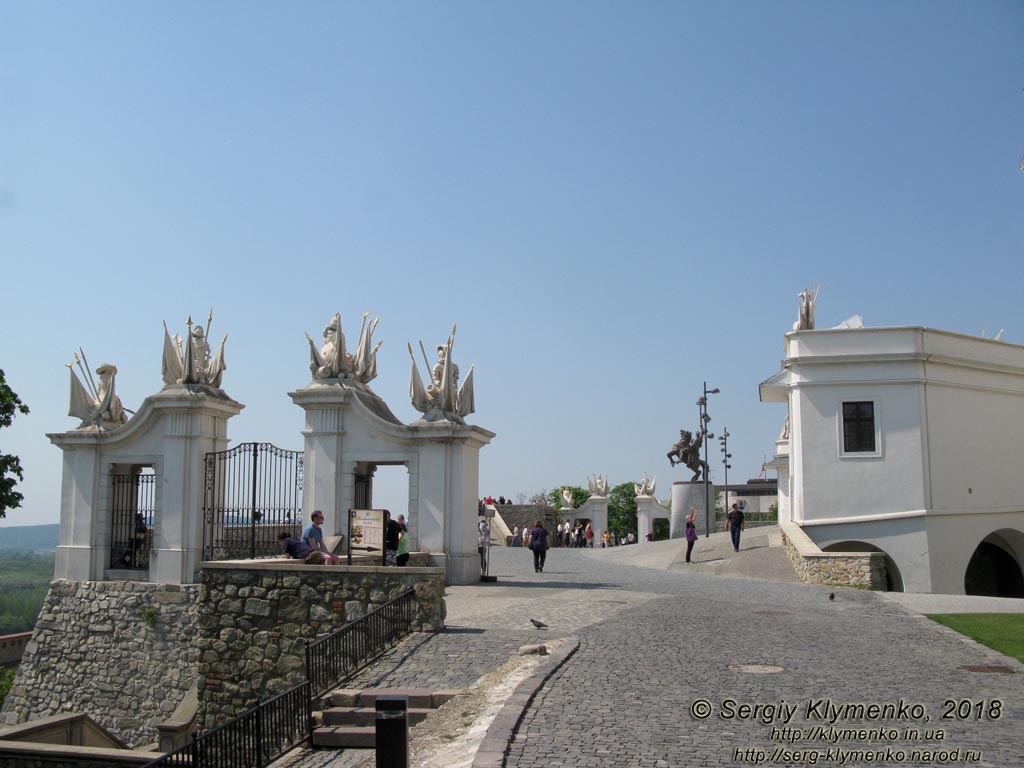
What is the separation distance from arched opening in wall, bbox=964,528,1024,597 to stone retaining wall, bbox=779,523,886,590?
34.8 feet

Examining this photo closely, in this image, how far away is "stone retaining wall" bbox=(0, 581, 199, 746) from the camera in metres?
19.8

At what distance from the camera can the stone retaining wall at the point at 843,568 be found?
23.4 m

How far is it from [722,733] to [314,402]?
15.3 m

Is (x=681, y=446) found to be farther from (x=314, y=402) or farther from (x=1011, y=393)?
(x=314, y=402)

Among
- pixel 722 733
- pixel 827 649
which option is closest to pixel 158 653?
pixel 827 649

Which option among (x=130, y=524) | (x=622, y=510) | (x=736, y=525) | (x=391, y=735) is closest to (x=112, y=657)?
(x=130, y=524)

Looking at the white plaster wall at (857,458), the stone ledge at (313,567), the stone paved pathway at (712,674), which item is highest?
the white plaster wall at (857,458)

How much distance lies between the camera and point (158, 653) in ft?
65.6

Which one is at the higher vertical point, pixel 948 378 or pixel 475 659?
pixel 948 378

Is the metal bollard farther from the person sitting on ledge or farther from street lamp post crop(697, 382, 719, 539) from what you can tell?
street lamp post crop(697, 382, 719, 539)

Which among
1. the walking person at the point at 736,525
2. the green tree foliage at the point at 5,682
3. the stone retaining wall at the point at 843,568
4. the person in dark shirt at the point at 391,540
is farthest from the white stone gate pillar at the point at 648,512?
the person in dark shirt at the point at 391,540

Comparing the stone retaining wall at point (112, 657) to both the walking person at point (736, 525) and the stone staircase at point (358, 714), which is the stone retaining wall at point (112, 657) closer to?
the stone staircase at point (358, 714)

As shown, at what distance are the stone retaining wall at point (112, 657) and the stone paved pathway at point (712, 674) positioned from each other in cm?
610

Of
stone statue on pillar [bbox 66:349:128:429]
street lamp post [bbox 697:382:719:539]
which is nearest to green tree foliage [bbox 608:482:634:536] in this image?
street lamp post [bbox 697:382:719:539]
